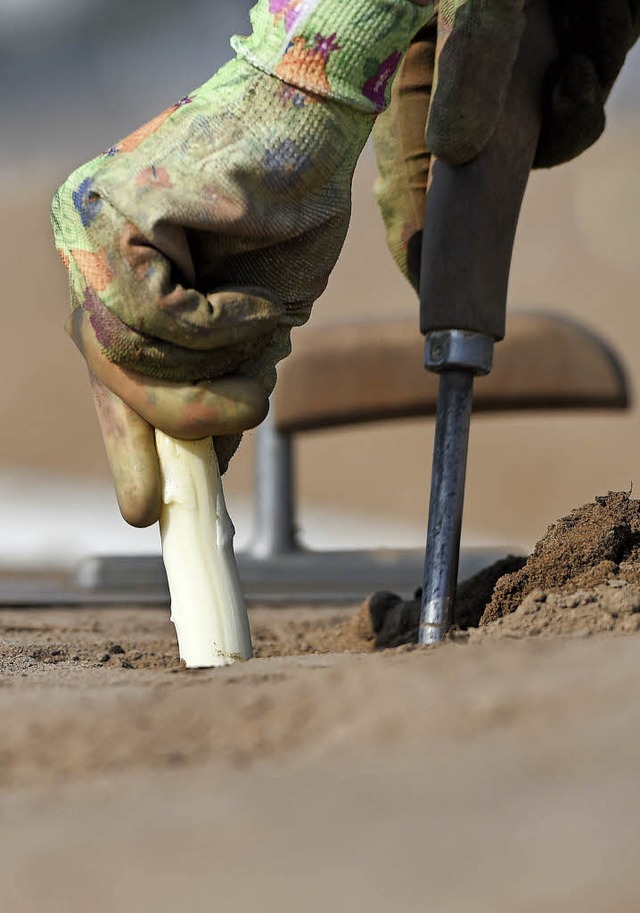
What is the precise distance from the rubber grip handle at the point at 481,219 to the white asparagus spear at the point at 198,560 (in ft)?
0.93

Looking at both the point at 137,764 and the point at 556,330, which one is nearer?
the point at 137,764

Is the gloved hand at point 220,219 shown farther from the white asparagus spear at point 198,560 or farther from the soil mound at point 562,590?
the soil mound at point 562,590

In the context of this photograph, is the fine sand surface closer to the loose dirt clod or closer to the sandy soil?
the sandy soil

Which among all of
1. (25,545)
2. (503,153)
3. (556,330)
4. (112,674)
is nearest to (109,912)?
(112,674)

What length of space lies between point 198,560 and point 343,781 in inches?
16.8

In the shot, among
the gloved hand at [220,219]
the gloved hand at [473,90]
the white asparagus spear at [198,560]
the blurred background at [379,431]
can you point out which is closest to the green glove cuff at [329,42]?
the gloved hand at [220,219]

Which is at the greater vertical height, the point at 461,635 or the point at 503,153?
the point at 503,153

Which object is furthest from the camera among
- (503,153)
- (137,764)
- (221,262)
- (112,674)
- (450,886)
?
(503,153)

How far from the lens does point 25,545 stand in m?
6.12

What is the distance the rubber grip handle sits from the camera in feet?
3.49

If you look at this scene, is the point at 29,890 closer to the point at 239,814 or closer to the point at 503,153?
the point at 239,814

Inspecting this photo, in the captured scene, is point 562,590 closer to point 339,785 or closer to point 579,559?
point 579,559

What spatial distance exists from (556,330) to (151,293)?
4.95 ft

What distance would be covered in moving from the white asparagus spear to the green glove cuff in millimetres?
275
